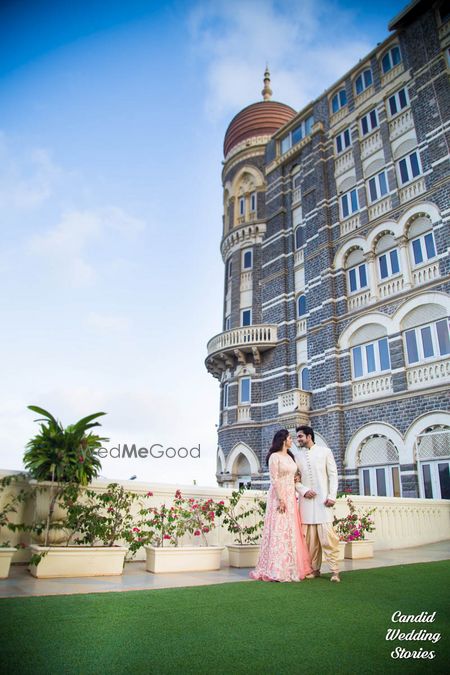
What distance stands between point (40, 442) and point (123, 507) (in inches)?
65.7

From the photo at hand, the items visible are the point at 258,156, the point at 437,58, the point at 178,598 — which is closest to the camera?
the point at 178,598

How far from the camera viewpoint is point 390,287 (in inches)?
723

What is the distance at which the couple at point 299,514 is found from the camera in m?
6.23

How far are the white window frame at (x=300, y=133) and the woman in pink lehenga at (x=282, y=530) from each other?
75.9ft

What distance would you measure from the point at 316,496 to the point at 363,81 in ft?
75.1

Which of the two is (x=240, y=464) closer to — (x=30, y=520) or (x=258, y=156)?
(x=30, y=520)

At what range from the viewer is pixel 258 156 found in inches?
1131

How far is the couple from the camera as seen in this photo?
245 inches

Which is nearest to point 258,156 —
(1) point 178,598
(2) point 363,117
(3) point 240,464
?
(2) point 363,117

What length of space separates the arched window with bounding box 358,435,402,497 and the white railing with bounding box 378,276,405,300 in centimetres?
574

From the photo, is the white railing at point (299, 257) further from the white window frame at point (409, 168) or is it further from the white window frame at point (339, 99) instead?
the white window frame at point (339, 99)

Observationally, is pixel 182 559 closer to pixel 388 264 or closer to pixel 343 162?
pixel 388 264

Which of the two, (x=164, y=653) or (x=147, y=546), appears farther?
(x=147, y=546)

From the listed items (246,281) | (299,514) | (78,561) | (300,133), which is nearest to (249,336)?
(246,281)
